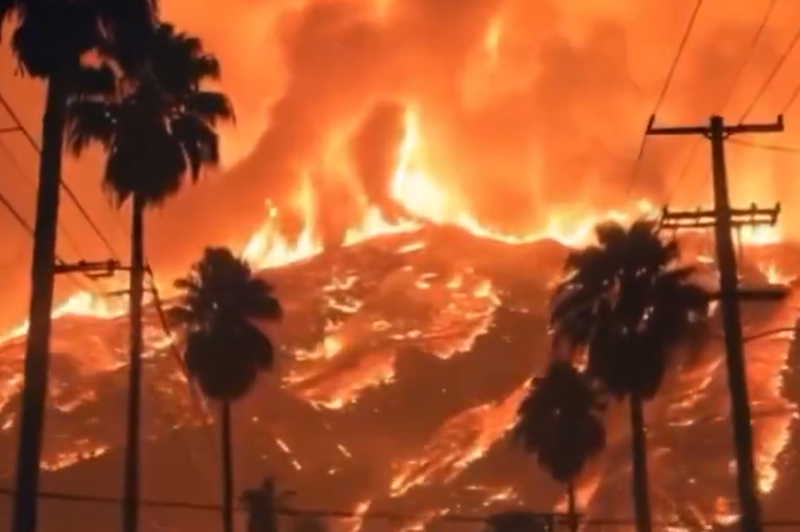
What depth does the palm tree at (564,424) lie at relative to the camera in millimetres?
83312

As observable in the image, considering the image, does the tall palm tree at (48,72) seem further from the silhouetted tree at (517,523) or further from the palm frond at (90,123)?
the silhouetted tree at (517,523)

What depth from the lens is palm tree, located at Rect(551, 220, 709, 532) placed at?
6519cm

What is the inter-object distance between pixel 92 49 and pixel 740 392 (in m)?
16.2

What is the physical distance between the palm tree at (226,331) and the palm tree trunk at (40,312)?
3280 centimetres

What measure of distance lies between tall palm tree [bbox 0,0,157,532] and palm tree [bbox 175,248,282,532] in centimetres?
3284

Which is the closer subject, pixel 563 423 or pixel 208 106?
pixel 208 106

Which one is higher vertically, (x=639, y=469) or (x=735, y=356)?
(x=639, y=469)

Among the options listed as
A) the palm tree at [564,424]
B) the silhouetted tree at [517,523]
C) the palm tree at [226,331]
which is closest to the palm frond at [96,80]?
the palm tree at [226,331]

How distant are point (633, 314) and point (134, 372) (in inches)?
908

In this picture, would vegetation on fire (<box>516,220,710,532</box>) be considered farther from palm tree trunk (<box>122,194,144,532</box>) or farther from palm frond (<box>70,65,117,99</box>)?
palm frond (<box>70,65,117,99</box>)

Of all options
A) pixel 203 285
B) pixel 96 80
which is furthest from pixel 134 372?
pixel 203 285

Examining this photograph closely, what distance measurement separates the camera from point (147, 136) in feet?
164

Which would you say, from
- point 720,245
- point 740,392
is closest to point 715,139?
point 720,245

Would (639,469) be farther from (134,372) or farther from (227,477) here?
(134,372)
